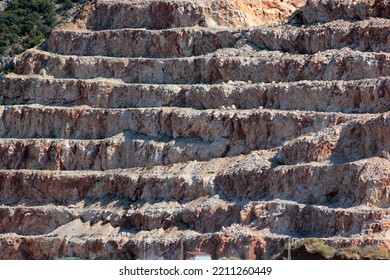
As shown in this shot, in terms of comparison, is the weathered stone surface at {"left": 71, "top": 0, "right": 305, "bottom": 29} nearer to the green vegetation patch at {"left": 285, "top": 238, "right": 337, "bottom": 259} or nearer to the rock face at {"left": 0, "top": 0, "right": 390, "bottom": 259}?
the rock face at {"left": 0, "top": 0, "right": 390, "bottom": 259}

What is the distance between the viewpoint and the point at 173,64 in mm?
83375

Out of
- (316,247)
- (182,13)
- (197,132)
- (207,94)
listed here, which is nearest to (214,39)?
(182,13)

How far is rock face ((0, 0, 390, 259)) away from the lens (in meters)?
72.9

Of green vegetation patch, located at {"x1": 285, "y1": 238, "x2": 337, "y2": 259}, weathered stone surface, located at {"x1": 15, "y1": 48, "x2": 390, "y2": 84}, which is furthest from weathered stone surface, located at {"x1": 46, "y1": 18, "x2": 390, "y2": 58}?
green vegetation patch, located at {"x1": 285, "y1": 238, "x2": 337, "y2": 259}

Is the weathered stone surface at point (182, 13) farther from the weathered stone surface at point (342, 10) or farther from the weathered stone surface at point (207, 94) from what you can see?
the weathered stone surface at point (342, 10)

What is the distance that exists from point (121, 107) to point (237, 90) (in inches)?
220

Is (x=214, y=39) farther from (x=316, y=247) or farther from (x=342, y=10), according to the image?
(x=316, y=247)

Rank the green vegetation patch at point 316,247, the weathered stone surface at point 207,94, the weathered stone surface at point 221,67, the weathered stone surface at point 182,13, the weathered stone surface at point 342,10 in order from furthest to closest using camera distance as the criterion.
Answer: the weathered stone surface at point 182,13, the weathered stone surface at point 342,10, the weathered stone surface at point 221,67, the weathered stone surface at point 207,94, the green vegetation patch at point 316,247

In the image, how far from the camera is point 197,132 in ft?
261

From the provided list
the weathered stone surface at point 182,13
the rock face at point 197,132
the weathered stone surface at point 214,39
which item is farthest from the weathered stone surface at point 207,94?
the weathered stone surface at point 182,13

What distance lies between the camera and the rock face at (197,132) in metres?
72.9
